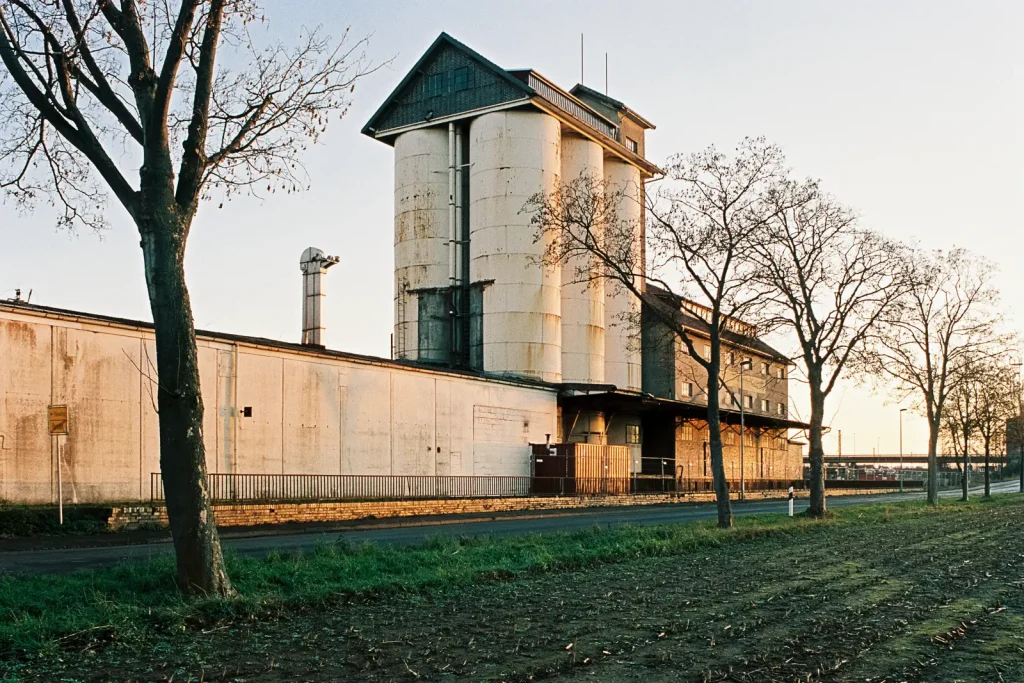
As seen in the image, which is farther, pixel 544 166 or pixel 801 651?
pixel 544 166

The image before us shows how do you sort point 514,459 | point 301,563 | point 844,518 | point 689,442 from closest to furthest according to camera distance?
1. point 301,563
2. point 844,518
3. point 514,459
4. point 689,442

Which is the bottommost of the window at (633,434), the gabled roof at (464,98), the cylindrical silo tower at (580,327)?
the window at (633,434)

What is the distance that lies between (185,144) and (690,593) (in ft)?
27.0

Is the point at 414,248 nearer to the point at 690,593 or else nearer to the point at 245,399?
the point at 245,399

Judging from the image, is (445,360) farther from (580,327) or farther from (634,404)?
(634,404)

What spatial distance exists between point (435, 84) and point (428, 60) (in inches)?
50.9

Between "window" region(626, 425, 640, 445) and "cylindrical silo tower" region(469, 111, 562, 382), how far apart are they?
898 cm

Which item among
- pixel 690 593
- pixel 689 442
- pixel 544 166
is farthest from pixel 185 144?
pixel 689 442

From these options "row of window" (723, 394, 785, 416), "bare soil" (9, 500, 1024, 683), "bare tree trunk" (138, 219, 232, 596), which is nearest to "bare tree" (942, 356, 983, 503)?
"row of window" (723, 394, 785, 416)

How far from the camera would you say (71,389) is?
25875 millimetres

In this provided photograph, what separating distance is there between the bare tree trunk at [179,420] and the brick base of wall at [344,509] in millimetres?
7494

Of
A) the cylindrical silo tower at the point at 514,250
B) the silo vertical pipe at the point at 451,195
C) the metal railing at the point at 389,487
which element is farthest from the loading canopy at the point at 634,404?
the silo vertical pipe at the point at 451,195

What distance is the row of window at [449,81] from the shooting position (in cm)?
5256

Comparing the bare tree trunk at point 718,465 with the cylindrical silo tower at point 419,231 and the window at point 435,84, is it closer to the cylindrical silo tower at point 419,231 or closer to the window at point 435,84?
the cylindrical silo tower at point 419,231
